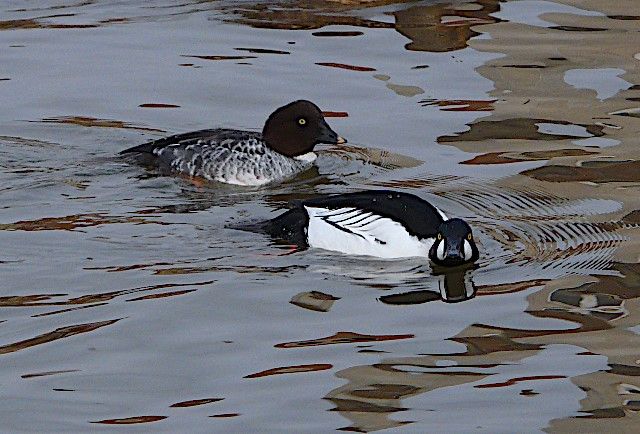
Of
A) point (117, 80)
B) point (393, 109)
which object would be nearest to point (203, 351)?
point (393, 109)

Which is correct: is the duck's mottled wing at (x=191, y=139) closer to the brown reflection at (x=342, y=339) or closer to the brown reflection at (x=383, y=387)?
the brown reflection at (x=342, y=339)

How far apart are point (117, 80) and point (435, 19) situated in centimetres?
373

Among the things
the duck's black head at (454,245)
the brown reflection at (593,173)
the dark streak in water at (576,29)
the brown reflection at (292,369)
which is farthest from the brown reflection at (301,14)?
the brown reflection at (292,369)

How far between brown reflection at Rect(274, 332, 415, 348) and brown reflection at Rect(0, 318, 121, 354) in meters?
1.01

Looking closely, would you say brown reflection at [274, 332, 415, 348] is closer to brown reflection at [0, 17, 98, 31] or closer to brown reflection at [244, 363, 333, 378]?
brown reflection at [244, 363, 333, 378]

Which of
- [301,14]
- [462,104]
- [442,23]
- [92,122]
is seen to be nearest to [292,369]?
[92,122]

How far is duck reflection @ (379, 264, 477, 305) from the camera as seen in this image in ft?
29.8

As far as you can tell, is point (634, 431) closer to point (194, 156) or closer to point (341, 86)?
point (194, 156)

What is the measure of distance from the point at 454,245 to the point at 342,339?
1.42m

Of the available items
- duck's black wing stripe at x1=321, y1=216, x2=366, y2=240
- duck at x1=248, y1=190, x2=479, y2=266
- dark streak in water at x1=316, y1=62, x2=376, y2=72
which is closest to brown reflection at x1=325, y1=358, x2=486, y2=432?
duck at x1=248, y1=190, x2=479, y2=266

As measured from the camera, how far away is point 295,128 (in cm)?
1239

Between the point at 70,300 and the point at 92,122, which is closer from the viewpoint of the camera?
the point at 70,300

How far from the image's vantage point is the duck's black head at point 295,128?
1234 centimetres

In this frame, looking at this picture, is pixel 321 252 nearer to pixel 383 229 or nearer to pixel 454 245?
pixel 383 229
